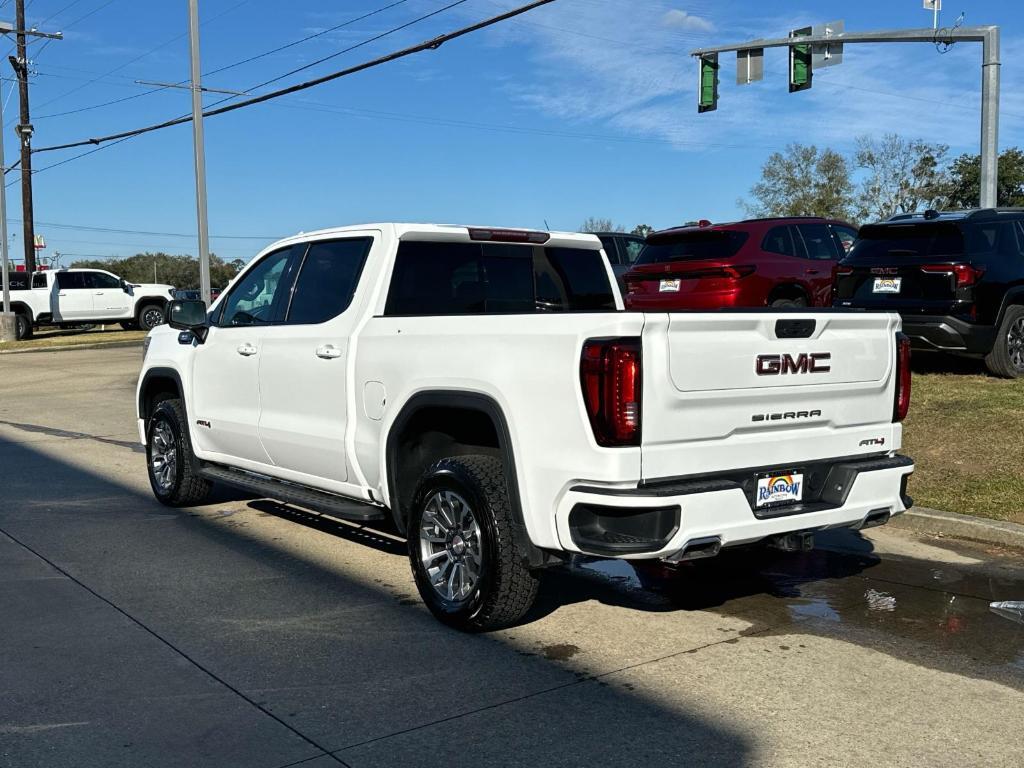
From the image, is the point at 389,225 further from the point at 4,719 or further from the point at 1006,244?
the point at 1006,244

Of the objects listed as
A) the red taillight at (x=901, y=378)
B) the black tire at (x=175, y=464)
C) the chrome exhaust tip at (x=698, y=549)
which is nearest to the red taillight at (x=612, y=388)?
the chrome exhaust tip at (x=698, y=549)

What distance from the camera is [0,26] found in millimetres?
33000

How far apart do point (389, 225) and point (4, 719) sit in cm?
316

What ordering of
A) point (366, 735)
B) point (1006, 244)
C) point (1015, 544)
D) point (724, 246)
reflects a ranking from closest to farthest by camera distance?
point (366, 735) → point (1015, 544) → point (1006, 244) → point (724, 246)

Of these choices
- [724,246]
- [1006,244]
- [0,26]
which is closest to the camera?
[1006,244]

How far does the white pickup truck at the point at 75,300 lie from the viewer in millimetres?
32469

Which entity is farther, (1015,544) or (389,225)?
(1015,544)

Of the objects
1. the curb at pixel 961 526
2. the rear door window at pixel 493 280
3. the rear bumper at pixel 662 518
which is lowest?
the curb at pixel 961 526

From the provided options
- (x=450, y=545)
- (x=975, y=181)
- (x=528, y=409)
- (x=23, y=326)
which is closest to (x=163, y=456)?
(x=450, y=545)

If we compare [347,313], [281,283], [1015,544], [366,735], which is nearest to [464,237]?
[347,313]

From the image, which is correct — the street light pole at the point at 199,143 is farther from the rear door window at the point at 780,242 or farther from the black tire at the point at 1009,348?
the black tire at the point at 1009,348

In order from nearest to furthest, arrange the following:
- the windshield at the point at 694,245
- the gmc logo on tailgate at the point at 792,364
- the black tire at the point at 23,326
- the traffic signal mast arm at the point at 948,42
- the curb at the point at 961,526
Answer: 1. the gmc logo on tailgate at the point at 792,364
2. the curb at the point at 961,526
3. the windshield at the point at 694,245
4. the traffic signal mast arm at the point at 948,42
5. the black tire at the point at 23,326

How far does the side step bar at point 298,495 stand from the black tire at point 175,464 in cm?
29

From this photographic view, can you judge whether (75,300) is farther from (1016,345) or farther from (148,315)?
(1016,345)
